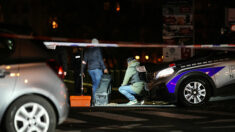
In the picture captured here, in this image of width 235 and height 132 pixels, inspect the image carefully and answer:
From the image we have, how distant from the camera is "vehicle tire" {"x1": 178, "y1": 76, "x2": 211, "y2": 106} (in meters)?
12.1

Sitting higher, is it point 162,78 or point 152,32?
point 152,32

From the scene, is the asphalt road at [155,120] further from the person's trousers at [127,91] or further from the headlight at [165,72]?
the person's trousers at [127,91]

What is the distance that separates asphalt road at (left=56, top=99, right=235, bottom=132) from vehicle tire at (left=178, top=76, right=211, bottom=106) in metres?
0.36

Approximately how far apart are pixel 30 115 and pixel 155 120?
338cm

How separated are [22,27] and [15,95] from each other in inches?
37.2

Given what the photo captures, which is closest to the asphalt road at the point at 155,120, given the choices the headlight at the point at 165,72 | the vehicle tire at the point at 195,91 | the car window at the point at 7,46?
the vehicle tire at the point at 195,91

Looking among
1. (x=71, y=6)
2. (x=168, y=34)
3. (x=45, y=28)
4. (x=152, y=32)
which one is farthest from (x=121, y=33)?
(x=168, y=34)

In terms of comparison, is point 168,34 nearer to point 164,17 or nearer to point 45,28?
point 164,17

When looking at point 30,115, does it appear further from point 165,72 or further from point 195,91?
point 195,91

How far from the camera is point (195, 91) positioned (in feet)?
39.8

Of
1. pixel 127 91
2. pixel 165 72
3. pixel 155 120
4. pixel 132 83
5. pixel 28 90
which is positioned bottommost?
pixel 155 120

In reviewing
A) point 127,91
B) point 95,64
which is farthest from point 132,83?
Answer: point 95,64

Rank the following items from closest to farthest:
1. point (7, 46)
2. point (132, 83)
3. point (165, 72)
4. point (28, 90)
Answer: point (28, 90), point (7, 46), point (165, 72), point (132, 83)

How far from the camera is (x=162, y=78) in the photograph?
12.2 m
